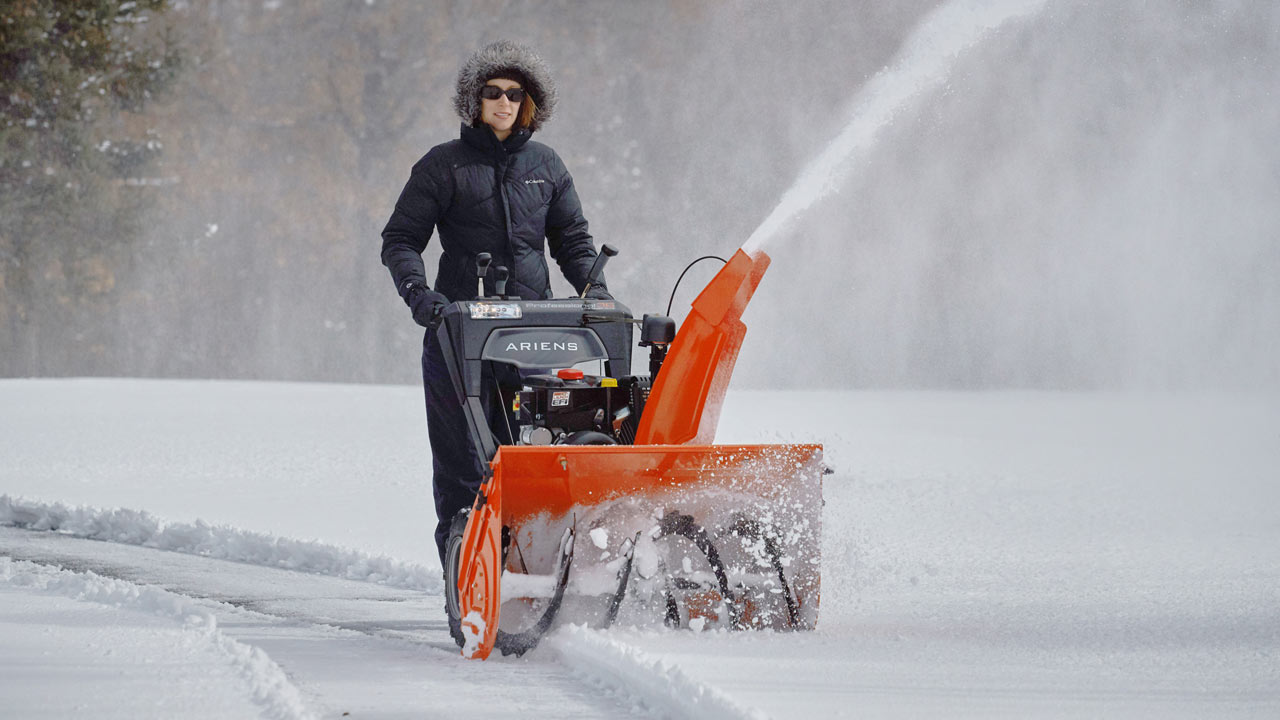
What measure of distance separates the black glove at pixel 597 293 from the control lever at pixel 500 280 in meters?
0.31

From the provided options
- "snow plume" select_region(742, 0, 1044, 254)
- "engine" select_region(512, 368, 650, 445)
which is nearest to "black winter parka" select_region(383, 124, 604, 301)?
"engine" select_region(512, 368, 650, 445)

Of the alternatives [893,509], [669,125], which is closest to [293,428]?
[893,509]

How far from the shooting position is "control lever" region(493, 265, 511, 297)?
4422mm

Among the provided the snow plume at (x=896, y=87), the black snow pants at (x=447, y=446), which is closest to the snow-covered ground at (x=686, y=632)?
the black snow pants at (x=447, y=446)

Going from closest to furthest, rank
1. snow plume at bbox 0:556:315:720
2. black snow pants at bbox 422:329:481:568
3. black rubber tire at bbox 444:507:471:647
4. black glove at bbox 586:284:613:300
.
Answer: snow plume at bbox 0:556:315:720
black rubber tire at bbox 444:507:471:647
black glove at bbox 586:284:613:300
black snow pants at bbox 422:329:481:568

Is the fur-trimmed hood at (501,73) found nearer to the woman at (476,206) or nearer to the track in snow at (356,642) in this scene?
the woman at (476,206)

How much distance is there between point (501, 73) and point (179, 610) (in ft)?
6.68

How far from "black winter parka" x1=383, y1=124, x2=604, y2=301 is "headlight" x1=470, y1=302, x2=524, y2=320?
1.08 feet

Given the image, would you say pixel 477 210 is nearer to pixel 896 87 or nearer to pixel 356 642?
pixel 356 642

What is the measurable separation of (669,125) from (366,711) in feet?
102

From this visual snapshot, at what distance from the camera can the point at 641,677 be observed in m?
3.61

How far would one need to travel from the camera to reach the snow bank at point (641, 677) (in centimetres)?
327

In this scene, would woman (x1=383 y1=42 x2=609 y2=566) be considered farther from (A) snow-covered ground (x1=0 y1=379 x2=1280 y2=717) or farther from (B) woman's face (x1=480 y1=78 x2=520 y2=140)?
(A) snow-covered ground (x1=0 y1=379 x2=1280 y2=717)

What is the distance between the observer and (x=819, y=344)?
29.2 meters
